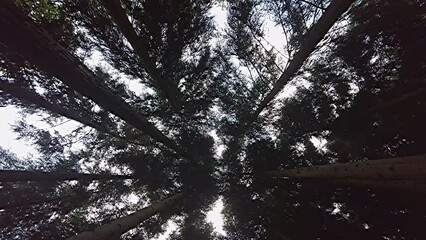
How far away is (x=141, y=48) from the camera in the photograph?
233 inches

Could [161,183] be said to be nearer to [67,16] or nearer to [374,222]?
[67,16]

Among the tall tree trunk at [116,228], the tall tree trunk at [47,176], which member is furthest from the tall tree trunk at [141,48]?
the tall tree trunk at [116,228]

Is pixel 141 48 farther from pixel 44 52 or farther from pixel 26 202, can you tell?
pixel 26 202

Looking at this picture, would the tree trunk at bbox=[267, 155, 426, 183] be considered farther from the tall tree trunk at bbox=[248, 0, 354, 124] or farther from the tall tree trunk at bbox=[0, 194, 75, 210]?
the tall tree trunk at bbox=[0, 194, 75, 210]

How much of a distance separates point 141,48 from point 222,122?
389 cm

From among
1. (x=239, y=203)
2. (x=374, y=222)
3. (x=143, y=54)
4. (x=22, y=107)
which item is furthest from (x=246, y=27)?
(x=22, y=107)

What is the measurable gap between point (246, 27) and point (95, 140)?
5.26m

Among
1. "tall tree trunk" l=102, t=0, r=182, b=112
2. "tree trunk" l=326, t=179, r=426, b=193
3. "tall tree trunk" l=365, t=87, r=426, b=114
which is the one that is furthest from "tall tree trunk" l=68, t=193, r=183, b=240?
"tall tree trunk" l=365, t=87, r=426, b=114

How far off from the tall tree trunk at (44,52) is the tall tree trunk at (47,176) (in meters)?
2.50

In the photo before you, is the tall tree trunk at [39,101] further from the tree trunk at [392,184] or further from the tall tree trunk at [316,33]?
the tree trunk at [392,184]

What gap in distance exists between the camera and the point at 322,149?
8242mm

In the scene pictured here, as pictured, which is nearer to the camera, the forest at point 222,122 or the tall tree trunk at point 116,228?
the tall tree trunk at point 116,228

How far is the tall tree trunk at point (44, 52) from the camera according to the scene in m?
3.32

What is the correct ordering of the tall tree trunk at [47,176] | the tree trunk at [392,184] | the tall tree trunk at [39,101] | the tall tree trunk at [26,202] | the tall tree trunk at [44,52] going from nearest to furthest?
1. the tall tree trunk at [44,52]
2. the tree trunk at [392,184]
3. the tall tree trunk at [39,101]
4. the tall tree trunk at [47,176]
5. the tall tree trunk at [26,202]
